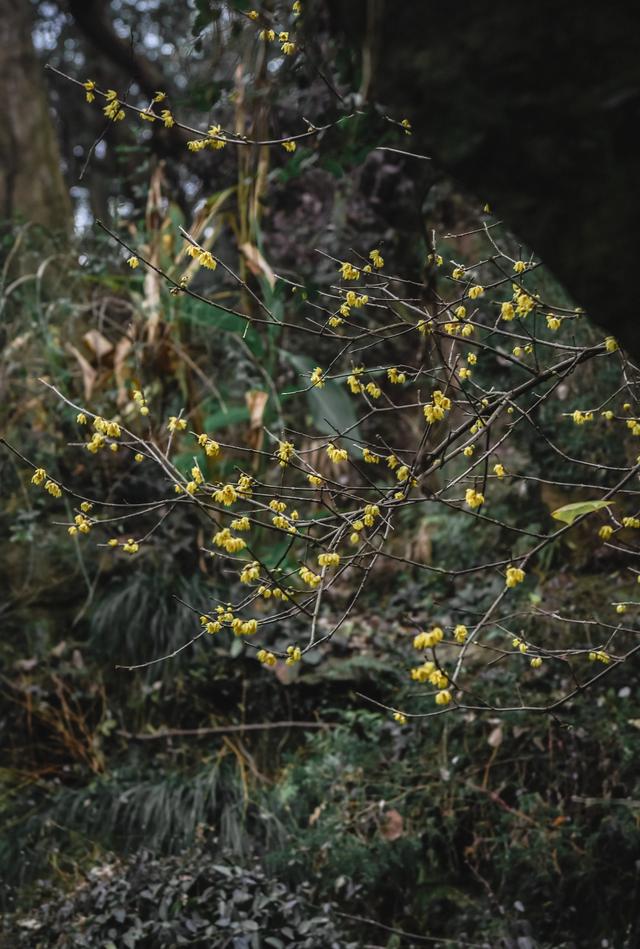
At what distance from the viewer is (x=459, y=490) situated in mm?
4281

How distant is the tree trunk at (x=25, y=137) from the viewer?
527 cm

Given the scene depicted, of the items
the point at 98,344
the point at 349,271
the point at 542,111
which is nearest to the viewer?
the point at 542,111

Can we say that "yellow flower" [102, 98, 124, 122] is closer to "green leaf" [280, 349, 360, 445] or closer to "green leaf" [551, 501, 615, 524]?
"green leaf" [551, 501, 615, 524]

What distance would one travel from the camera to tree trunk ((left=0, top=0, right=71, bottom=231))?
208 inches

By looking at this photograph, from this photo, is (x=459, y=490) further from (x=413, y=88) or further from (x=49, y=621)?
(x=413, y=88)

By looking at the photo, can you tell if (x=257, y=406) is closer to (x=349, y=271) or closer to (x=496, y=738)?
(x=496, y=738)

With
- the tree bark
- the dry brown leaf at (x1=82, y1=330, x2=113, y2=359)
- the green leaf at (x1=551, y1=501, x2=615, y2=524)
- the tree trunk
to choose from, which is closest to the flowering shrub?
the green leaf at (x1=551, y1=501, x2=615, y2=524)

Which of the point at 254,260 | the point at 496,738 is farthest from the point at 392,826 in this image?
the point at 254,260

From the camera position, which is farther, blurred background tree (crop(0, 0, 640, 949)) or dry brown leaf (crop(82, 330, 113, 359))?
dry brown leaf (crop(82, 330, 113, 359))

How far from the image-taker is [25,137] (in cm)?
539

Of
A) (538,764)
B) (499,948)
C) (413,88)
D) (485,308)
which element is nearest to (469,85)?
A: (413,88)

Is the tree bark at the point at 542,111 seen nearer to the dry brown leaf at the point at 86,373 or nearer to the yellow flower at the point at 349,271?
the yellow flower at the point at 349,271

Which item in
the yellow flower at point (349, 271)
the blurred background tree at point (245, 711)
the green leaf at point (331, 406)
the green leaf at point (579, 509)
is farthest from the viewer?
the green leaf at point (331, 406)

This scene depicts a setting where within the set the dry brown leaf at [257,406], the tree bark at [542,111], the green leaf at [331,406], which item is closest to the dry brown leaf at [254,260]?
the green leaf at [331,406]
